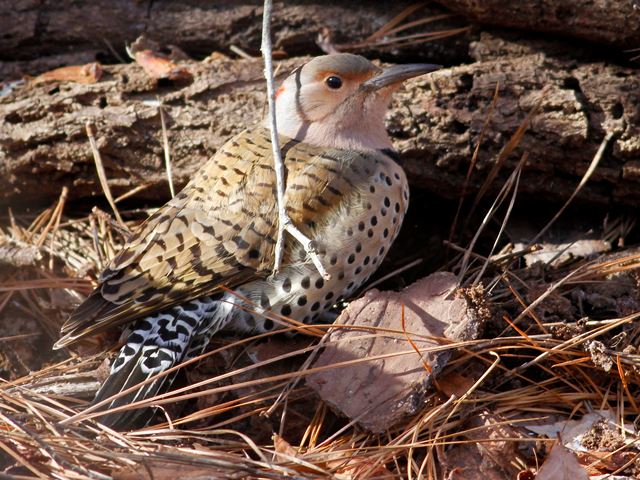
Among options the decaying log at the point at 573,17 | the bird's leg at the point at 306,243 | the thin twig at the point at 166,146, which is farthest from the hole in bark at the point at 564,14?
the thin twig at the point at 166,146

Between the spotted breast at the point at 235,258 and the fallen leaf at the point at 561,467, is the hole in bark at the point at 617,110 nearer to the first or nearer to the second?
the spotted breast at the point at 235,258

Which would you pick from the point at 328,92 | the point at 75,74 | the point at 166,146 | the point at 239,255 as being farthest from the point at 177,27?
the point at 239,255

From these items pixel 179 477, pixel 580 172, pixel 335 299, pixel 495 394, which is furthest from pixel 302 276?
pixel 580 172

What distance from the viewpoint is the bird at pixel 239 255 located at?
3732 mm

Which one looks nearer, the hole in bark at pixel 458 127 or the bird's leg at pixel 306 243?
the bird's leg at pixel 306 243

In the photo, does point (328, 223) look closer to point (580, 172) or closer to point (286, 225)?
point (286, 225)

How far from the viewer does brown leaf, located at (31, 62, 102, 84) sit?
500cm

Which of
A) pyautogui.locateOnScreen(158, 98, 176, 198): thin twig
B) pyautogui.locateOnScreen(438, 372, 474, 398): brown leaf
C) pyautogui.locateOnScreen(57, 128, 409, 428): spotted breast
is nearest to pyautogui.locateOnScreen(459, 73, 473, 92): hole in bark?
pyautogui.locateOnScreen(57, 128, 409, 428): spotted breast

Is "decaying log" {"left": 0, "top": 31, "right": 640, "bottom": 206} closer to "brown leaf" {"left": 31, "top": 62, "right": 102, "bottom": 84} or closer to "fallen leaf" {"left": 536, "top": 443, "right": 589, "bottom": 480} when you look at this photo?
"brown leaf" {"left": 31, "top": 62, "right": 102, "bottom": 84}

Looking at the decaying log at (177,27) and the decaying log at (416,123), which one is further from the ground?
the decaying log at (177,27)

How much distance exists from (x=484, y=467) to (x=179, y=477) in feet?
3.82

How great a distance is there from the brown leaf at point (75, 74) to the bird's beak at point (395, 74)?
1671 millimetres

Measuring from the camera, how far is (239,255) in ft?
12.6

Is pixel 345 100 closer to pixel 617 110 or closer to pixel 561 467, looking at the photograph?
pixel 617 110
